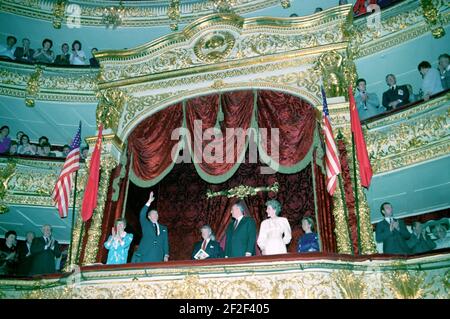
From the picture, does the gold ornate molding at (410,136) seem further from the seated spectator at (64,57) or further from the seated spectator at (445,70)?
the seated spectator at (64,57)

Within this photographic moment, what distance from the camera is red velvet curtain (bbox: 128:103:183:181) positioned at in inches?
378

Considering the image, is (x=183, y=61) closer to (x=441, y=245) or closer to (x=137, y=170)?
(x=137, y=170)

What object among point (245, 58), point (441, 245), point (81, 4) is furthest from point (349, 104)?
point (81, 4)

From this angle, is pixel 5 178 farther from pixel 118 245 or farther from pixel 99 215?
pixel 118 245

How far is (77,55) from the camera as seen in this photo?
13.9 metres

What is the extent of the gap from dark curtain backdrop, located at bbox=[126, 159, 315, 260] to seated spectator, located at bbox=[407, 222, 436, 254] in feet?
6.10

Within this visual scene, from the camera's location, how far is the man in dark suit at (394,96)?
9.55m

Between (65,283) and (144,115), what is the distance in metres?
4.11

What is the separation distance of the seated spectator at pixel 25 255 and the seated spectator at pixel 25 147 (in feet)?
7.36

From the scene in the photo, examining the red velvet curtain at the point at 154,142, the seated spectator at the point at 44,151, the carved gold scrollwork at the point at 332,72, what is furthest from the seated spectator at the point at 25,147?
the carved gold scrollwork at the point at 332,72

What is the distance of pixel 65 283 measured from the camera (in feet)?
24.7

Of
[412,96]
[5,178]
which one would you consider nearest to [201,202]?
[5,178]

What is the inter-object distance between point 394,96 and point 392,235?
11.0 feet

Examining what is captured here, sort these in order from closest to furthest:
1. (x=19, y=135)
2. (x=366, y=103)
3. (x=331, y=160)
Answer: (x=331, y=160)
(x=366, y=103)
(x=19, y=135)
